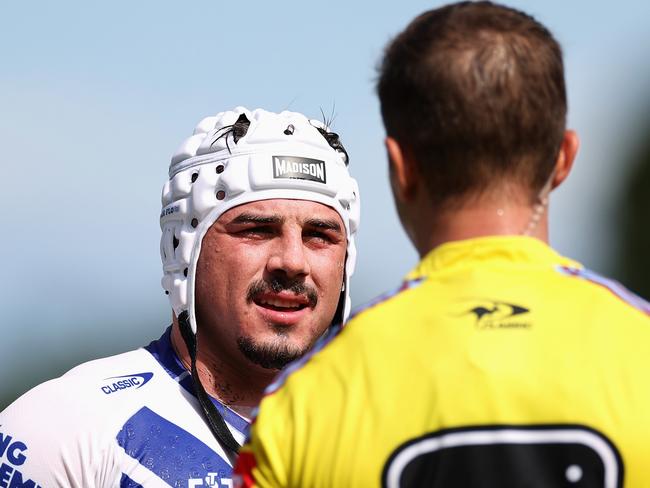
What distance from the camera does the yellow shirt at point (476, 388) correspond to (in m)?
2.02

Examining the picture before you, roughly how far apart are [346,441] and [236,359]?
2142mm

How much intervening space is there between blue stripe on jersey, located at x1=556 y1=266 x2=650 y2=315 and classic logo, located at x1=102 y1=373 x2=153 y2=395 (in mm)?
2186

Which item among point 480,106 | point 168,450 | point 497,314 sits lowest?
point 168,450

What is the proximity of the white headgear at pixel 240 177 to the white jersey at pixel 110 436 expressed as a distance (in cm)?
36

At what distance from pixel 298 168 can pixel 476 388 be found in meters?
2.38

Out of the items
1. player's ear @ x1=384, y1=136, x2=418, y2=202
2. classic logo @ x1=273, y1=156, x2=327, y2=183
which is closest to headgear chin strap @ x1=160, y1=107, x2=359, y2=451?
classic logo @ x1=273, y1=156, x2=327, y2=183

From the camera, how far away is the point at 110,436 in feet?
12.4

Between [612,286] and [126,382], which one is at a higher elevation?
[612,286]

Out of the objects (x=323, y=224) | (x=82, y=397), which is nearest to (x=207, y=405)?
(x=82, y=397)

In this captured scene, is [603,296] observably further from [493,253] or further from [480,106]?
[480,106]

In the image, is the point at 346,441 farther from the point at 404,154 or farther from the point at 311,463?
the point at 404,154

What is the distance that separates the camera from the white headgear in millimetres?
4270

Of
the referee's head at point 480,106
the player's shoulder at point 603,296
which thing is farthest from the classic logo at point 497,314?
the referee's head at point 480,106

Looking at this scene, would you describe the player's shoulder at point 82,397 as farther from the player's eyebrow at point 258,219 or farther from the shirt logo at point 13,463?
the player's eyebrow at point 258,219
